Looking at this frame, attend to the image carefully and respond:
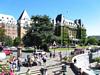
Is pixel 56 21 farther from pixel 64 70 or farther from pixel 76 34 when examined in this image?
pixel 64 70

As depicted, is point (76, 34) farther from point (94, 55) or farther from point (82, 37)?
point (94, 55)

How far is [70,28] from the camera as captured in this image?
145625mm

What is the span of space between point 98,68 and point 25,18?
9035 centimetres

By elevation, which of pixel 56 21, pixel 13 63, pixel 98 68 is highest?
pixel 56 21

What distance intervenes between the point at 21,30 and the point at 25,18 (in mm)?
5877

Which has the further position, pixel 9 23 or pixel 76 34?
pixel 76 34

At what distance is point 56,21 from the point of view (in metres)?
138

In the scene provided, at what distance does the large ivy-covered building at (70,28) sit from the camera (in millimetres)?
130575

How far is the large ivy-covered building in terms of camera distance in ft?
428

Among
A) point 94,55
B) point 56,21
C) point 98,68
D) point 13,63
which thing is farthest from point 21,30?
point 13,63

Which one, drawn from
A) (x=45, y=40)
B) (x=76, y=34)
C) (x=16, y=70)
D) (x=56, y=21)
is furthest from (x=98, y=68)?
(x=76, y=34)

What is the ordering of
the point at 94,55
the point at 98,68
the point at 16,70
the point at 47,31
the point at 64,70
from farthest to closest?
the point at 47,31 < the point at 94,55 < the point at 98,68 < the point at 16,70 < the point at 64,70

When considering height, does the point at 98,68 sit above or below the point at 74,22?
below

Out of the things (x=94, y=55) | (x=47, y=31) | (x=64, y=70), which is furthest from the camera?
(x=47, y=31)
